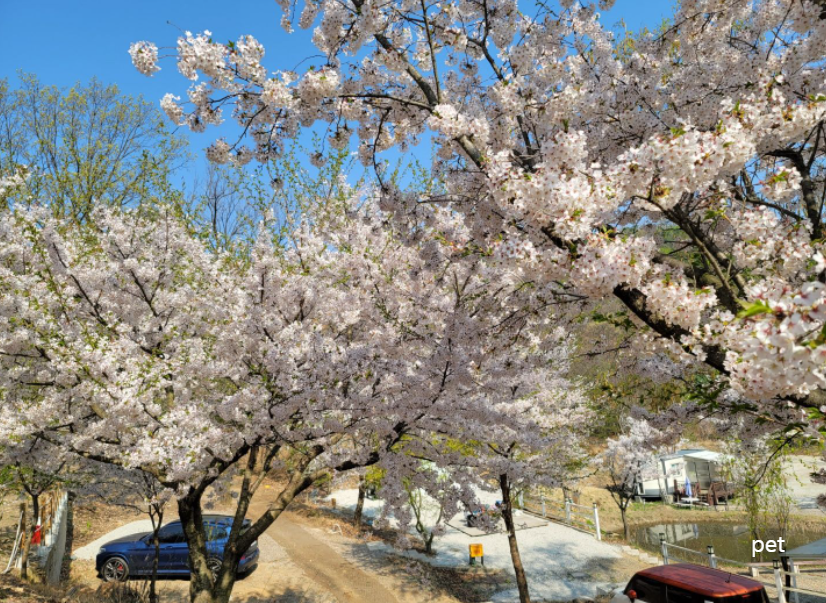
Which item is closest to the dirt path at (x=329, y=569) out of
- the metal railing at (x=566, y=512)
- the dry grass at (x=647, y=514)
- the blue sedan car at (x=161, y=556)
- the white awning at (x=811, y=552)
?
the blue sedan car at (x=161, y=556)

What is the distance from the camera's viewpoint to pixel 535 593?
1241 cm

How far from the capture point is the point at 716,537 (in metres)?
20.2

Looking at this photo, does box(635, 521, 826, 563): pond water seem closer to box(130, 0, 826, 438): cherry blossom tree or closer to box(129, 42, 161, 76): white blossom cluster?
box(130, 0, 826, 438): cherry blossom tree

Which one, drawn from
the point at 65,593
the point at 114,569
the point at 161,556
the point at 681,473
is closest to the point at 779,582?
the point at 161,556

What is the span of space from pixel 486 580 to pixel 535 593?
4.80 ft

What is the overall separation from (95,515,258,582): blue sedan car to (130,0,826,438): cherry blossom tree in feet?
33.0

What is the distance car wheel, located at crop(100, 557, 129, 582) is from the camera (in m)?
11.6

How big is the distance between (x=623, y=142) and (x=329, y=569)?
12580 mm

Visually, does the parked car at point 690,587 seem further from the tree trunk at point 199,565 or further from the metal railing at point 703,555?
the tree trunk at point 199,565

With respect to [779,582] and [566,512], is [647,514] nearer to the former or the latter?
[566,512]

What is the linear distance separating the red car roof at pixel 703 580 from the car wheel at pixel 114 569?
11.3 m

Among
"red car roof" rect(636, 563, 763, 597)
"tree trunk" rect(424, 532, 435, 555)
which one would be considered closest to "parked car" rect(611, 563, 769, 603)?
"red car roof" rect(636, 563, 763, 597)

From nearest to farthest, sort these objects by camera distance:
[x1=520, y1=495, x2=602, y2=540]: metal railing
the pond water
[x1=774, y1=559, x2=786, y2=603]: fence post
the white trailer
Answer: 1. [x1=774, y1=559, x2=786, y2=603]: fence post
2. the pond water
3. [x1=520, y1=495, x2=602, y2=540]: metal railing
4. the white trailer

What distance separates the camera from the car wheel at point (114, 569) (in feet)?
38.2
